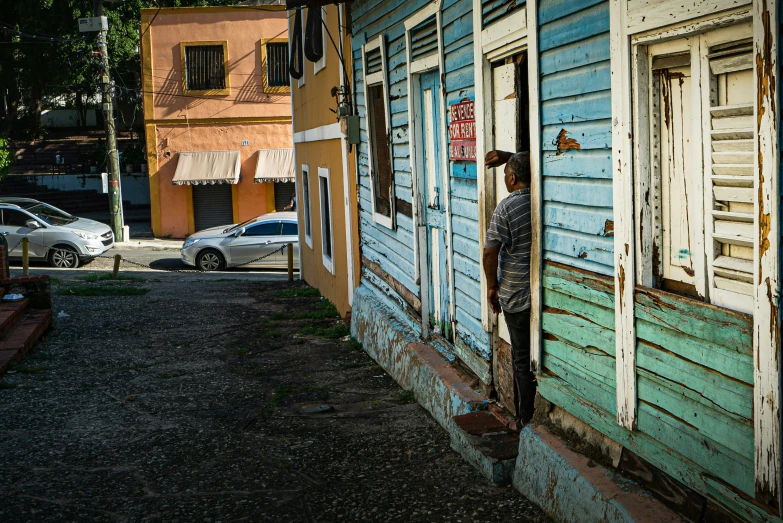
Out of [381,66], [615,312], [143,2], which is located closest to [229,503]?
[615,312]

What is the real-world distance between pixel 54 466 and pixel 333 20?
661 centimetres

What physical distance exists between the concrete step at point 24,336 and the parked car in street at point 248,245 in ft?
30.5

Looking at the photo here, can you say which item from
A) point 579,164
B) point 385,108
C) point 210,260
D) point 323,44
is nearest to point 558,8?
point 579,164

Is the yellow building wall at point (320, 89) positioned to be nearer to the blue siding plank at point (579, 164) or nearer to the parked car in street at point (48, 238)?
the blue siding plank at point (579, 164)


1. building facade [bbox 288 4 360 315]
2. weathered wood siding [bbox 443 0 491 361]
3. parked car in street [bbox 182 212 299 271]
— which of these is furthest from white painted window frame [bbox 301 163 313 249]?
weathered wood siding [bbox 443 0 491 361]

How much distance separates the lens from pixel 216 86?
92.0 feet

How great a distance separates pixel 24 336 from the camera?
958 centimetres

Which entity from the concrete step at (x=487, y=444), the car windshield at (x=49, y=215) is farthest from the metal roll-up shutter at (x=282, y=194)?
the concrete step at (x=487, y=444)

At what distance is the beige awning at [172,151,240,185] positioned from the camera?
28016 mm

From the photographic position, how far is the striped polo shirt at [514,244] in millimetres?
5074

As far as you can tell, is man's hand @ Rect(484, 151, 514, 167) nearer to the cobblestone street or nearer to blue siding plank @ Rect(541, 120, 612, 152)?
blue siding plank @ Rect(541, 120, 612, 152)

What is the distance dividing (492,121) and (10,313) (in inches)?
253

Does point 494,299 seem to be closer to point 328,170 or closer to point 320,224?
point 328,170

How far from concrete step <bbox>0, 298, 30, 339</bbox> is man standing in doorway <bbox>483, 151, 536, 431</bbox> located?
6106 mm
